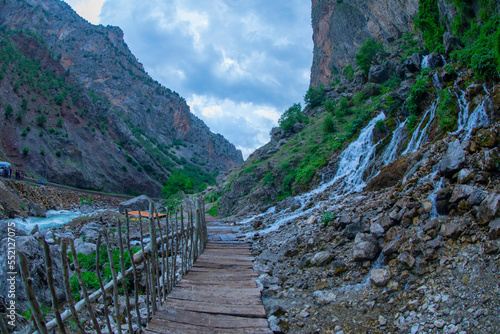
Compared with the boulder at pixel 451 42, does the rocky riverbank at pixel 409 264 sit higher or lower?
lower

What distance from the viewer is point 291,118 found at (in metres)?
28.8

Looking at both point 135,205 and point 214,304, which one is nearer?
point 214,304

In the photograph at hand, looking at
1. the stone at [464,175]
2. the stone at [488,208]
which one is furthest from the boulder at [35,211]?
the stone at [488,208]

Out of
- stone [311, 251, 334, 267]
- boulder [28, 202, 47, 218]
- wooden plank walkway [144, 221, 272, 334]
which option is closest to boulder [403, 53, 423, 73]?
stone [311, 251, 334, 267]

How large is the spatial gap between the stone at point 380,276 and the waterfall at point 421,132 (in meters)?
7.47

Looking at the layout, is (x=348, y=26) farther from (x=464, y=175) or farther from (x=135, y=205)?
(x=464, y=175)

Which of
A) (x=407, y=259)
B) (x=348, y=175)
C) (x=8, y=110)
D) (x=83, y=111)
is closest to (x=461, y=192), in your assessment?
(x=407, y=259)

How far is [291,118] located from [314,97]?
274 inches

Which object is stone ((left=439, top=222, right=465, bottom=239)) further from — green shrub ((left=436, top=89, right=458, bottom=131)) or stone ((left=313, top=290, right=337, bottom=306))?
green shrub ((left=436, top=89, right=458, bottom=131))

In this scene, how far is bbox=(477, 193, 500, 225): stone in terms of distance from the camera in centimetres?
367

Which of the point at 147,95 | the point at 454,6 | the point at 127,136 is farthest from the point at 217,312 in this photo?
the point at 147,95

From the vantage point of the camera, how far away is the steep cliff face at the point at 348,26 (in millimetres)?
30844

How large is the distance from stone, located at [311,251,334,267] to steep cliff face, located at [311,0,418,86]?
30.9 m

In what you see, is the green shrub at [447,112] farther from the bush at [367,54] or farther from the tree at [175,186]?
the tree at [175,186]
